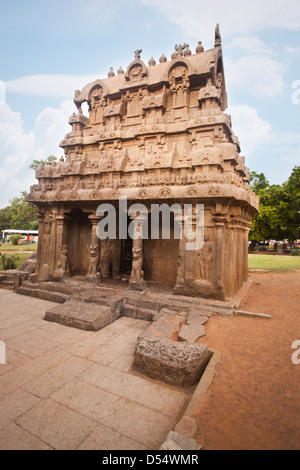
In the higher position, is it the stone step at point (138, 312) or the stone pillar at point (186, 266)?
the stone pillar at point (186, 266)

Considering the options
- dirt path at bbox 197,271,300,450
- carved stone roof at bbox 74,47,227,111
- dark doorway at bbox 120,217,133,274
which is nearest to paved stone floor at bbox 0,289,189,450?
dirt path at bbox 197,271,300,450

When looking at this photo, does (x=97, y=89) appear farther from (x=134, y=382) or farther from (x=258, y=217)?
(x=258, y=217)

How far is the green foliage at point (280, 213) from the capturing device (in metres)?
26.7

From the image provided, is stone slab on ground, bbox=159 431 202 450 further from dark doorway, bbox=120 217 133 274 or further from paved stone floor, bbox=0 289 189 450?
dark doorway, bbox=120 217 133 274

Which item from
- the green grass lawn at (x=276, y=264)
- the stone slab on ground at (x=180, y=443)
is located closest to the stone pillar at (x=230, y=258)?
the stone slab on ground at (x=180, y=443)

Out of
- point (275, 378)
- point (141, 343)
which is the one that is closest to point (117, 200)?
point (141, 343)

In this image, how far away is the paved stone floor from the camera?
2.81 meters

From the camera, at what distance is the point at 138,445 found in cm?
271

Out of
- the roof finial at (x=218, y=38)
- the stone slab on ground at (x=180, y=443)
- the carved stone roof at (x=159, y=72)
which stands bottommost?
the stone slab on ground at (x=180, y=443)

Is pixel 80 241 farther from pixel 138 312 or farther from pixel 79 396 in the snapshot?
pixel 79 396

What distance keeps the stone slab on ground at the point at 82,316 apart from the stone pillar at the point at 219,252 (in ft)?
9.91

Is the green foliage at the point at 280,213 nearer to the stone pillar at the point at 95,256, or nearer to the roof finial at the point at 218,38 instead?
the roof finial at the point at 218,38

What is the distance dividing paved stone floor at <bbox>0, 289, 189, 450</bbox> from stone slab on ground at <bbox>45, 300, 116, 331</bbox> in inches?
10.9

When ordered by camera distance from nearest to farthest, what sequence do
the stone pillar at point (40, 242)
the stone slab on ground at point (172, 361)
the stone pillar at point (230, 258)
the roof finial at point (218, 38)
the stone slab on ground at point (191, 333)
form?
the stone slab on ground at point (172, 361) < the stone slab on ground at point (191, 333) < the stone pillar at point (230, 258) < the roof finial at point (218, 38) < the stone pillar at point (40, 242)
